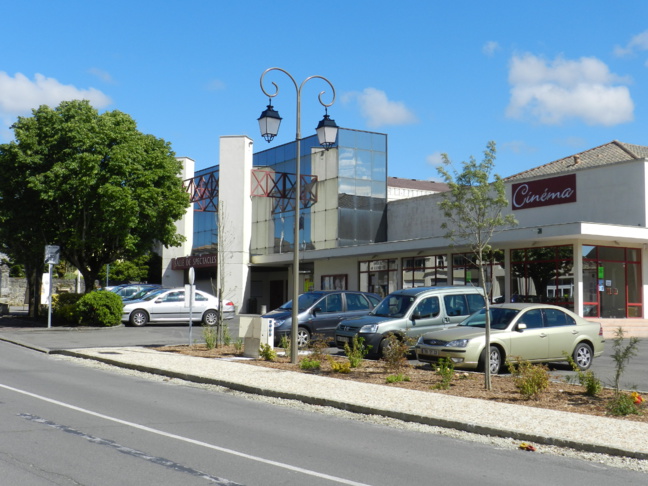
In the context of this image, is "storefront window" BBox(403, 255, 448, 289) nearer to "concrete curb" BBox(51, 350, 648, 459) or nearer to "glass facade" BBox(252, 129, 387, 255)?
"glass facade" BBox(252, 129, 387, 255)

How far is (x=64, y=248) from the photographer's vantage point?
32.9 meters

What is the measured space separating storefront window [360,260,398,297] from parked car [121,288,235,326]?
9.98 meters

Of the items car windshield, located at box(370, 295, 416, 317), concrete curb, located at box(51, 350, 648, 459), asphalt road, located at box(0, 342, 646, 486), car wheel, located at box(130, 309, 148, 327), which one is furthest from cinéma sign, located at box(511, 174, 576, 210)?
asphalt road, located at box(0, 342, 646, 486)

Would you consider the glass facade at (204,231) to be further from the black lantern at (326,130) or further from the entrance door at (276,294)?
the black lantern at (326,130)

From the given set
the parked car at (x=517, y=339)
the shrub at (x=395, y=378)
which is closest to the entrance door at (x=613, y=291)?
the parked car at (x=517, y=339)

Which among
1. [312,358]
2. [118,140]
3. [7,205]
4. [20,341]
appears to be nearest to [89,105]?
[118,140]

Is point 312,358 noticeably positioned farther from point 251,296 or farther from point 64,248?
point 251,296

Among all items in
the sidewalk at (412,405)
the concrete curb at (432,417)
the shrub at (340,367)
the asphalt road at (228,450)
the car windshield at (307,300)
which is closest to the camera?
the asphalt road at (228,450)

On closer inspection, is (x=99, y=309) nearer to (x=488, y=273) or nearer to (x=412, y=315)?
(x=412, y=315)

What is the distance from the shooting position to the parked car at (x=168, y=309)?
3105 centimetres

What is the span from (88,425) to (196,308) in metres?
22.2

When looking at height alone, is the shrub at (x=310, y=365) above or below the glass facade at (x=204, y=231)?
below

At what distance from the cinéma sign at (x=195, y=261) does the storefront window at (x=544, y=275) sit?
74.0ft

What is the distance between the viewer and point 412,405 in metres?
11.3
